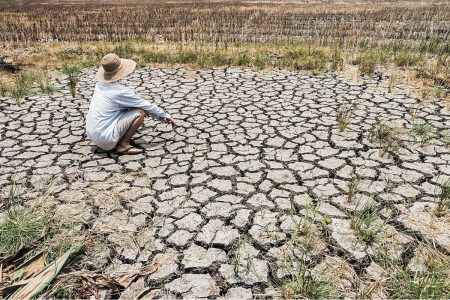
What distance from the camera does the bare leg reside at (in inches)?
167

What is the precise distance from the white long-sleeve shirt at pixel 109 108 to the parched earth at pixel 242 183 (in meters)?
0.27

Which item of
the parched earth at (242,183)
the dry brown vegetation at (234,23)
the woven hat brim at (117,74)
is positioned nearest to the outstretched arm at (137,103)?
the woven hat brim at (117,74)

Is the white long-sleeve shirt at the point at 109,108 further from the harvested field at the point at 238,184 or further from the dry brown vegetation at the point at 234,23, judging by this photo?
the dry brown vegetation at the point at 234,23

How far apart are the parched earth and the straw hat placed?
85 centimetres

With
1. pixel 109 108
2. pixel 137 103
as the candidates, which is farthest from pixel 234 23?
pixel 109 108

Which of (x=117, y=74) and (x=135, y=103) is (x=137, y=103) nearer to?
(x=135, y=103)

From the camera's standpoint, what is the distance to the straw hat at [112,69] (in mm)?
3955

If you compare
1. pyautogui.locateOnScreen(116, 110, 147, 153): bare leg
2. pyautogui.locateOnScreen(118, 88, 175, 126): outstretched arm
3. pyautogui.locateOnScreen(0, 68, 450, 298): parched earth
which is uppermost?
pyautogui.locateOnScreen(118, 88, 175, 126): outstretched arm

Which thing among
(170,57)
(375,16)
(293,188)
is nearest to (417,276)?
(293,188)

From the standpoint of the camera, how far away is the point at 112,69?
3992mm

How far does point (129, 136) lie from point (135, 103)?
37 cm

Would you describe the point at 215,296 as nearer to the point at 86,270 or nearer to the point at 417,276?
the point at 86,270

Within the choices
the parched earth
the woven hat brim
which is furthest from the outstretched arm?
the parched earth

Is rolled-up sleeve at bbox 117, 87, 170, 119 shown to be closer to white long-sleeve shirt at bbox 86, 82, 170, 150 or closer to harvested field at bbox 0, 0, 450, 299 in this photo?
white long-sleeve shirt at bbox 86, 82, 170, 150
